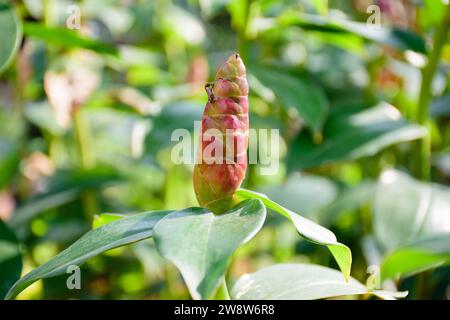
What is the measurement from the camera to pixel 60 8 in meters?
1.46

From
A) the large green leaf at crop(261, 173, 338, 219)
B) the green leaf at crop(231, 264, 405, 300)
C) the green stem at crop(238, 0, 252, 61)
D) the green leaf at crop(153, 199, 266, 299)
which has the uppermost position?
the green stem at crop(238, 0, 252, 61)

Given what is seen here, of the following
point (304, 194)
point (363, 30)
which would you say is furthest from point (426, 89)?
point (304, 194)

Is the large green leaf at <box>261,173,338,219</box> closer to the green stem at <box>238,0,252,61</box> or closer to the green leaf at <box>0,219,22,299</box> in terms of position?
the green stem at <box>238,0,252,61</box>

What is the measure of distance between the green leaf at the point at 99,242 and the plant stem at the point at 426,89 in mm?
633

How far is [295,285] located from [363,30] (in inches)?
20.4

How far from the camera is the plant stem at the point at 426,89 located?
40.4 inches

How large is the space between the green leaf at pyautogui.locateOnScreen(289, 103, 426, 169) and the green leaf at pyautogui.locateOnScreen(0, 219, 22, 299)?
17.2 inches

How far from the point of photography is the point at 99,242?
528 millimetres

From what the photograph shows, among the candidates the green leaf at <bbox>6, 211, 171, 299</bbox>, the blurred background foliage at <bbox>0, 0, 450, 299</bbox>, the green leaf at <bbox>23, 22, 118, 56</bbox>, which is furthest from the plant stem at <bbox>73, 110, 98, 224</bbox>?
the green leaf at <bbox>6, 211, 171, 299</bbox>

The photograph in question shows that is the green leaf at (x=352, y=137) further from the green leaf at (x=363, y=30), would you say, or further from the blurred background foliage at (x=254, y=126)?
the green leaf at (x=363, y=30)

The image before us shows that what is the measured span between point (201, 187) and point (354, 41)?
0.75 m

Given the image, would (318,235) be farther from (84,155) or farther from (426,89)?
(84,155)

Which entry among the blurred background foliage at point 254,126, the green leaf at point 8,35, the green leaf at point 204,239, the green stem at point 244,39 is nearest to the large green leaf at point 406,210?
the blurred background foliage at point 254,126

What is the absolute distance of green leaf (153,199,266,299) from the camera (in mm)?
445
